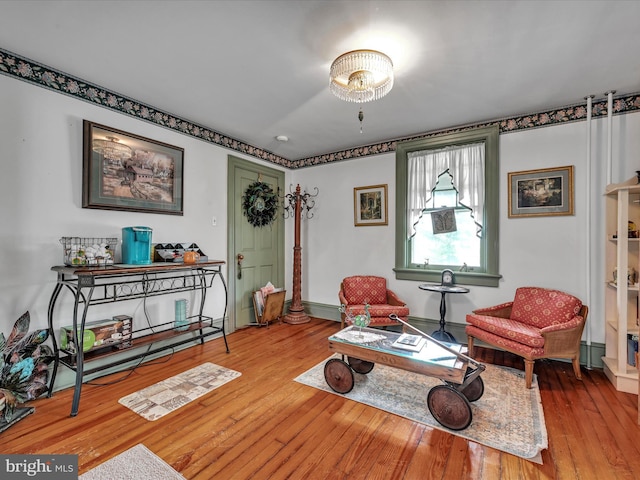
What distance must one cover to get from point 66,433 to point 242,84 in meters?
2.95

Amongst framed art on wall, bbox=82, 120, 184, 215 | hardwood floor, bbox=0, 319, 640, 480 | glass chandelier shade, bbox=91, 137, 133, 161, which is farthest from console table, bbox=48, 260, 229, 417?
glass chandelier shade, bbox=91, 137, 133, 161

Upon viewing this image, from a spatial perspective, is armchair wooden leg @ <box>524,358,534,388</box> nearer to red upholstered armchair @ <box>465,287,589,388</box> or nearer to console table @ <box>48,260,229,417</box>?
red upholstered armchair @ <box>465,287,589,388</box>

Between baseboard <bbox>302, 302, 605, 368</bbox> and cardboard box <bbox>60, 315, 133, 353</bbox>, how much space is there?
9.36ft

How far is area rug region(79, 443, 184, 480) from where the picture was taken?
1.59m

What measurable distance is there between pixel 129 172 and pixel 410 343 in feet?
10.2

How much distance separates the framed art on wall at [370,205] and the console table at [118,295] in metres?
2.21

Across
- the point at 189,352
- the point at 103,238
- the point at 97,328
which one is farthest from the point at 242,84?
the point at 189,352

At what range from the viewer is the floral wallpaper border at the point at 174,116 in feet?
7.79

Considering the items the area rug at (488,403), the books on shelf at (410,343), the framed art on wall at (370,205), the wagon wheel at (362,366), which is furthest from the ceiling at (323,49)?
the area rug at (488,403)

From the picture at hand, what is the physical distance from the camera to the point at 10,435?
192 cm

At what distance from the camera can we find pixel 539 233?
10.8 feet

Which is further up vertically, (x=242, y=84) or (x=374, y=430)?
(x=242, y=84)

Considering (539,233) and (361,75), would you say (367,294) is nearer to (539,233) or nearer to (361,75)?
(539,233)

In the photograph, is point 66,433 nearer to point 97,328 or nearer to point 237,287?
point 97,328
